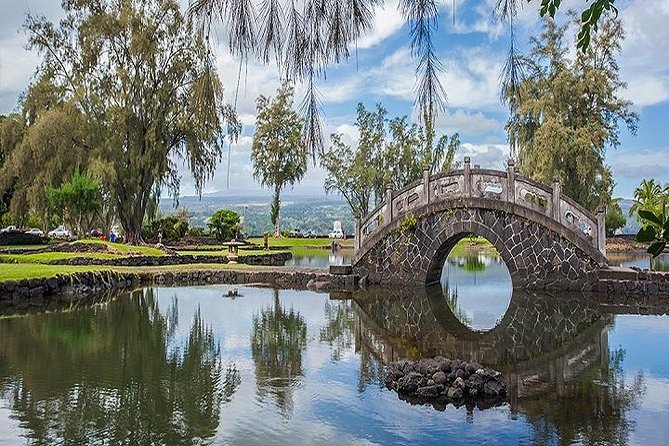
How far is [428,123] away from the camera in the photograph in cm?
263

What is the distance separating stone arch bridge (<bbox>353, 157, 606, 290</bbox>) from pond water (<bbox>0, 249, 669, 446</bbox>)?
170 centimetres

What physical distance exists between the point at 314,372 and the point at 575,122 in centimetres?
2419

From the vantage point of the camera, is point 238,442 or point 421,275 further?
point 421,275

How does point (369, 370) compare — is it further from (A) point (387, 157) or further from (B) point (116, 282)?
(A) point (387, 157)

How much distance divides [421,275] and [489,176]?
3.46 metres

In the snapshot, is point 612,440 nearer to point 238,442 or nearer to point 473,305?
point 238,442

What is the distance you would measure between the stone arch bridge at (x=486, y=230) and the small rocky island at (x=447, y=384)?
9781 millimetres

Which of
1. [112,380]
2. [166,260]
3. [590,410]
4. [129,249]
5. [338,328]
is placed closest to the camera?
[590,410]

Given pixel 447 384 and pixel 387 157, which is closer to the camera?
pixel 447 384

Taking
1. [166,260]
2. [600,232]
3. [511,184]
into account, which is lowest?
[166,260]

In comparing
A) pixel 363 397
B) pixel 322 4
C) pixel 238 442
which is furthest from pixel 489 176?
pixel 322 4

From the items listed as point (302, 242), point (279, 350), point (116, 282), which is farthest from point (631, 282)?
point (302, 242)

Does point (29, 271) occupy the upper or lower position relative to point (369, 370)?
upper

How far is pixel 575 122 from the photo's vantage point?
96.5 ft
